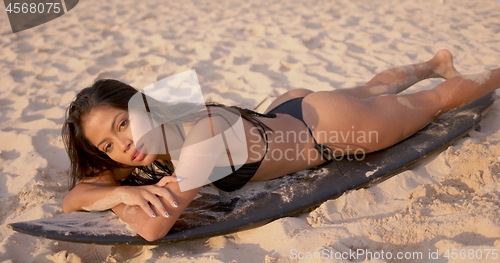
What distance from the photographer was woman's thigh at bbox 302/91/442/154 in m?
2.18

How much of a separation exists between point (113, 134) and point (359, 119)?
1.27m

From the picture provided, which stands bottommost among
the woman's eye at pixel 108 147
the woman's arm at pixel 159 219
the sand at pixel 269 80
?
the sand at pixel 269 80

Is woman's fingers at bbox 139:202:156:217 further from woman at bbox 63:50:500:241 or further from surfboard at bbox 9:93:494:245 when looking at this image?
surfboard at bbox 9:93:494:245

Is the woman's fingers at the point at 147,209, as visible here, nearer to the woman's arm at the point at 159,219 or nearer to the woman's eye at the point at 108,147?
the woman's arm at the point at 159,219

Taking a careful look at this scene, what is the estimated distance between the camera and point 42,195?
229 cm

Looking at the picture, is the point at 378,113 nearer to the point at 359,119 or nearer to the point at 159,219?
the point at 359,119

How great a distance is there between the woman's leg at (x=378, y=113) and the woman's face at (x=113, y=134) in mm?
956

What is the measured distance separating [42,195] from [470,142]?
8.36 ft

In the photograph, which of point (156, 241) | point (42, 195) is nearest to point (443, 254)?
point (156, 241)

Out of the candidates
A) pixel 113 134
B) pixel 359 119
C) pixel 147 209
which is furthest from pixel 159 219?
pixel 359 119

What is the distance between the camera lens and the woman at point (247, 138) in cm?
174

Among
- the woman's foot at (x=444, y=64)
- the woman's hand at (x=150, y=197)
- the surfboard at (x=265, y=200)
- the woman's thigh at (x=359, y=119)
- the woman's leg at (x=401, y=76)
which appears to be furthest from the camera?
the woman's foot at (x=444, y=64)

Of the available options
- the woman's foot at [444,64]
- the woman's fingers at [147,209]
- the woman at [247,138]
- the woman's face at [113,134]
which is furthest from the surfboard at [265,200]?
the woman's foot at [444,64]

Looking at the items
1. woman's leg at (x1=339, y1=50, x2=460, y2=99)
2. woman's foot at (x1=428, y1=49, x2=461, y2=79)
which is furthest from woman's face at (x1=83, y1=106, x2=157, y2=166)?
woman's foot at (x1=428, y1=49, x2=461, y2=79)
